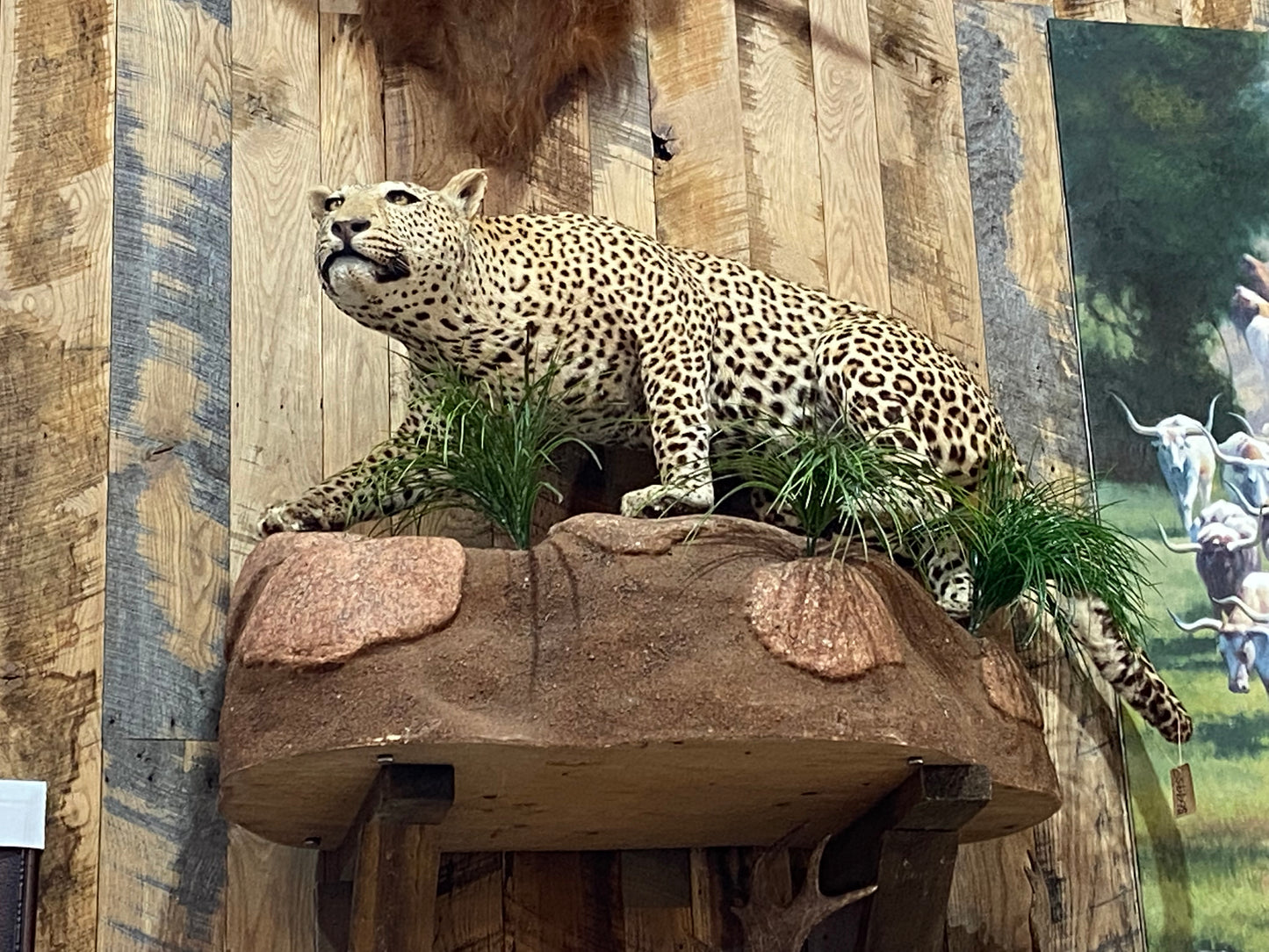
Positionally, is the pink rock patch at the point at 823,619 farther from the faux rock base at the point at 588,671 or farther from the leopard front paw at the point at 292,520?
the leopard front paw at the point at 292,520

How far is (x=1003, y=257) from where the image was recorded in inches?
100

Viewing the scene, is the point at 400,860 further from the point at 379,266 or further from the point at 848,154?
the point at 848,154

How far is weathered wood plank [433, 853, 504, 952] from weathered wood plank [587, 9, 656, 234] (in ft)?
2.87

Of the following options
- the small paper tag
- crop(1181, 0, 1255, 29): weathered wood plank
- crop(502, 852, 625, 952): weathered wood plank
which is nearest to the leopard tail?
the small paper tag

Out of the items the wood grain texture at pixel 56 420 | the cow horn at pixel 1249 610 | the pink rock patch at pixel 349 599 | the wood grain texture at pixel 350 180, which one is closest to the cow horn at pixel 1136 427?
the cow horn at pixel 1249 610

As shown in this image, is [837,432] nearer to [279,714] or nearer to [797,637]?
[797,637]

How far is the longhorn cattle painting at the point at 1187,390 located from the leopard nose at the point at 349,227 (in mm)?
1124

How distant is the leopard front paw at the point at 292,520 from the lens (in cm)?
194

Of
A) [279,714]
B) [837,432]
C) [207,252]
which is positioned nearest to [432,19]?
[207,252]

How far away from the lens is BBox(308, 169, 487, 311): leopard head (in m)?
1.88

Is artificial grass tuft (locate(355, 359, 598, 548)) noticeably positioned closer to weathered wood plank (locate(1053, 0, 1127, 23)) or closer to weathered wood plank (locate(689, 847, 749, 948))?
weathered wood plank (locate(689, 847, 749, 948))

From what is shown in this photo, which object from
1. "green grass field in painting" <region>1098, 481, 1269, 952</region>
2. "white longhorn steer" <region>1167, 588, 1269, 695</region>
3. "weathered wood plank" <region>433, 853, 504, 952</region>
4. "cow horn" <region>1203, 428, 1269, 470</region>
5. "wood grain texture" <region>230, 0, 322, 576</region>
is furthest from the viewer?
"cow horn" <region>1203, 428, 1269, 470</region>

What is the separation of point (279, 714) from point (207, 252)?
777 millimetres

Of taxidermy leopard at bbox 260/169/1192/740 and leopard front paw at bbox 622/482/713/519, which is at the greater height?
taxidermy leopard at bbox 260/169/1192/740
